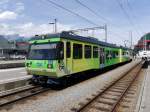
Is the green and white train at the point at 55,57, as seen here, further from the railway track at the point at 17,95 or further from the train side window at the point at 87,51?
the railway track at the point at 17,95

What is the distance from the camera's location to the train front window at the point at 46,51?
12.6m

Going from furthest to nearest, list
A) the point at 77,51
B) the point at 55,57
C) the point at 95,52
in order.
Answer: the point at 95,52 < the point at 77,51 < the point at 55,57

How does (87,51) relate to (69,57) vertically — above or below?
above

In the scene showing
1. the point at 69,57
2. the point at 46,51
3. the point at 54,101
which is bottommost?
the point at 54,101

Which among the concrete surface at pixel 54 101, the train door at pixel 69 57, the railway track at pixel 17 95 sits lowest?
the concrete surface at pixel 54 101

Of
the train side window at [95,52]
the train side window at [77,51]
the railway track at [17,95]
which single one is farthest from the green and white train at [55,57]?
the train side window at [95,52]

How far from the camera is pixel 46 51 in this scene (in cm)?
1308

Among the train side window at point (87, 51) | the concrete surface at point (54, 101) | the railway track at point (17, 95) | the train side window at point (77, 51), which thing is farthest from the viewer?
the train side window at point (87, 51)

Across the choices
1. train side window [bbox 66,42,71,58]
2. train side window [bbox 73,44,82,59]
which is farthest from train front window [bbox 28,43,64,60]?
train side window [bbox 73,44,82,59]

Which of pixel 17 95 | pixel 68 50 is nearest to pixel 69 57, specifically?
pixel 68 50

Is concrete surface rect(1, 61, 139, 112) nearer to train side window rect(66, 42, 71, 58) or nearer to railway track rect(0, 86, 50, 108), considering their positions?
railway track rect(0, 86, 50, 108)

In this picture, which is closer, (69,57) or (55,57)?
(55,57)

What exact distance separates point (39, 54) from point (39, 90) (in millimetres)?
2024

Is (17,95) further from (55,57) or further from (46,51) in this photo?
(46,51)
